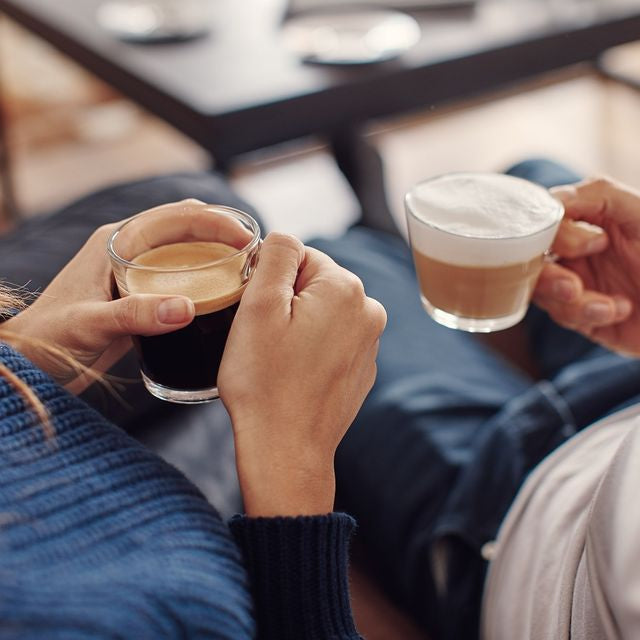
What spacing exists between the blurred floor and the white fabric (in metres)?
1.35

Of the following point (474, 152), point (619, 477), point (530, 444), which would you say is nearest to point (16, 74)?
point (474, 152)

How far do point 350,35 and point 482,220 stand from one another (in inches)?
31.5

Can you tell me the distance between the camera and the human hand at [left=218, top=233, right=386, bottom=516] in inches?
21.8

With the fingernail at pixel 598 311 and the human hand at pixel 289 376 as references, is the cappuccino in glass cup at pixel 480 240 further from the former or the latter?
the human hand at pixel 289 376

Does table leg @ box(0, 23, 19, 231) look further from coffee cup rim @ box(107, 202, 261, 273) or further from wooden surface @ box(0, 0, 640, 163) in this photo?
coffee cup rim @ box(107, 202, 261, 273)

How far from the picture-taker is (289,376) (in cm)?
57

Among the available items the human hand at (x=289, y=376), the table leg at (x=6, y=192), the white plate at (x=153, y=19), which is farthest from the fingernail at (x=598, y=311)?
the table leg at (x=6, y=192)

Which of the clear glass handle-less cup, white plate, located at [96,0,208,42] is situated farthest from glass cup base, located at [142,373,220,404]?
white plate, located at [96,0,208,42]

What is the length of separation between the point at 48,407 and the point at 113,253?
135 millimetres

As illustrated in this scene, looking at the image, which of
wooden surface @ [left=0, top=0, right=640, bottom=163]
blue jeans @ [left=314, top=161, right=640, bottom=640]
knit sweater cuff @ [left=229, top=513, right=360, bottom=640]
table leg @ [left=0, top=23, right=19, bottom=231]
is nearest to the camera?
knit sweater cuff @ [left=229, top=513, right=360, bottom=640]

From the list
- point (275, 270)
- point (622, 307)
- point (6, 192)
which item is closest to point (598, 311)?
point (622, 307)

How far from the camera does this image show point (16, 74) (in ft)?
9.46

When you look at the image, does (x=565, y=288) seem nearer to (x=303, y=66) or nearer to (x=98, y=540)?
(x=98, y=540)

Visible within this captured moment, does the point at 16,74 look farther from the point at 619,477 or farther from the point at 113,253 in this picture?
the point at 619,477
